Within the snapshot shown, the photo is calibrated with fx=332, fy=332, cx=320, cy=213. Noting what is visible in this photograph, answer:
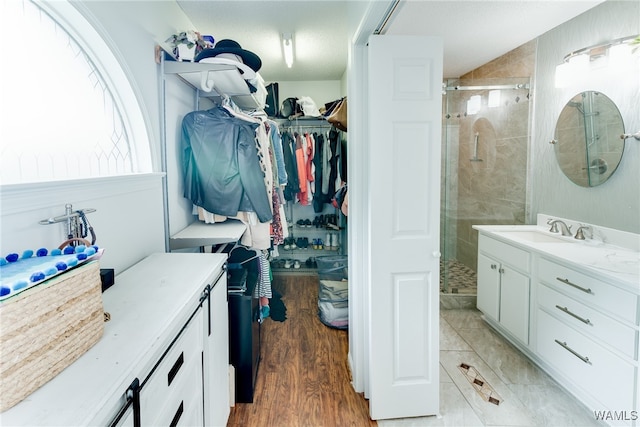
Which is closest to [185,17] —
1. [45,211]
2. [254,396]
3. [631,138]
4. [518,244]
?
[45,211]

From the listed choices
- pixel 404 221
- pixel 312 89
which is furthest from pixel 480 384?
pixel 312 89

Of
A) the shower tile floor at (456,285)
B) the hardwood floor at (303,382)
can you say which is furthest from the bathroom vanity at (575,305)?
the hardwood floor at (303,382)

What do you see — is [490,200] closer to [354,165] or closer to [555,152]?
[555,152]

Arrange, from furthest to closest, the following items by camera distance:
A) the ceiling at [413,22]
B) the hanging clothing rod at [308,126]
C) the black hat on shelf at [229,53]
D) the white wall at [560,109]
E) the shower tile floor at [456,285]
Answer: the hanging clothing rod at [308,126]
the shower tile floor at [456,285]
the ceiling at [413,22]
the white wall at [560,109]
the black hat on shelf at [229,53]

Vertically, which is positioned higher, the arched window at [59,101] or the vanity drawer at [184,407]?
the arched window at [59,101]

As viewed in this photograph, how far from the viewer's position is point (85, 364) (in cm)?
70

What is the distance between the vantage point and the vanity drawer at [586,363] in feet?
5.08

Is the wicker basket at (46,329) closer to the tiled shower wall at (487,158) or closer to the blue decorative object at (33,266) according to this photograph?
the blue decorative object at (33,266)

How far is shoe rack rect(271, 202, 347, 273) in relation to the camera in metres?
4.20

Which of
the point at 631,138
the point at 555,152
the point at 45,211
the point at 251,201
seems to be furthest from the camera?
the point at 555,152

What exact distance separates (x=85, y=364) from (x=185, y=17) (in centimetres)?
241

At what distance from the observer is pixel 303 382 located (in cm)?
208

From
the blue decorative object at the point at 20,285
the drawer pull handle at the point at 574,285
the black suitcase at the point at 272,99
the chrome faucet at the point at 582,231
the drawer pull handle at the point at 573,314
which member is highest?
the black suitcase at the point at 272,99

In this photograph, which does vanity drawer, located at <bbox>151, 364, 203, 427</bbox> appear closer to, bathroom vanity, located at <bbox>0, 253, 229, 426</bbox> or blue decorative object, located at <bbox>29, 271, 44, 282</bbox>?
bathroom vanity, located at <bbox>0, 253, 229, 426</bbox>
